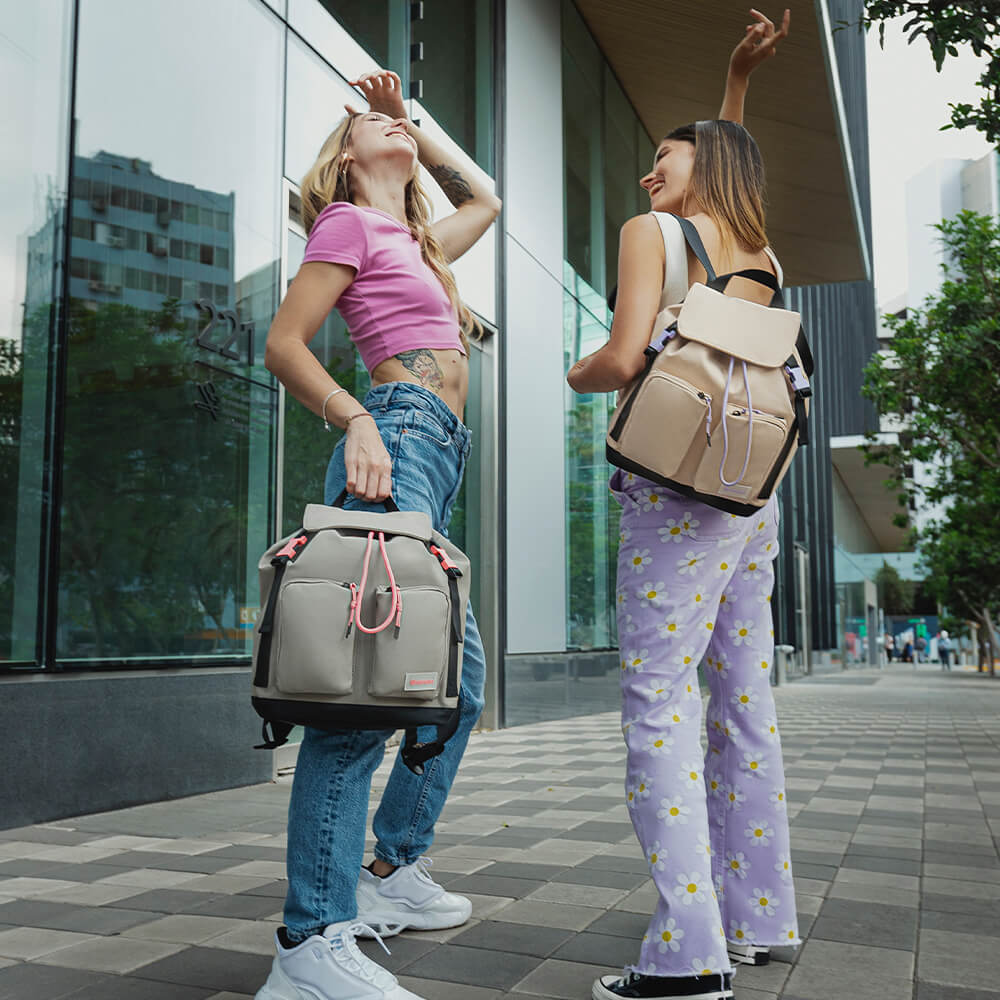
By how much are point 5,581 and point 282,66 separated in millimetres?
3773

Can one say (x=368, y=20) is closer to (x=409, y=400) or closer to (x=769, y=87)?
(x=409, y=400)

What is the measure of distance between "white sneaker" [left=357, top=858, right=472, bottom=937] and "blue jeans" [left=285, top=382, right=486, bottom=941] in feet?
0.15

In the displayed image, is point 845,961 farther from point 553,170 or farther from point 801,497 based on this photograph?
point 801,497

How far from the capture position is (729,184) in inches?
89.5

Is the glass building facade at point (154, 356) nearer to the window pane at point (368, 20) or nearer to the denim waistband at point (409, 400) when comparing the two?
the window pane at point (368, 20)

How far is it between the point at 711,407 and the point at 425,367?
0.65 m

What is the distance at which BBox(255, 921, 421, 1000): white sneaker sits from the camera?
1.80 metres

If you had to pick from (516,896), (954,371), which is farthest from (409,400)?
(954,371)

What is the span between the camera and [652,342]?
2049 millimetres

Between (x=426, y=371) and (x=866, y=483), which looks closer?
(x=426, y=371)

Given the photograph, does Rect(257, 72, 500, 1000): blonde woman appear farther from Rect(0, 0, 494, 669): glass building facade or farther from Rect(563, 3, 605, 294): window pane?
Rect(563, 3, 605, 294): window pane

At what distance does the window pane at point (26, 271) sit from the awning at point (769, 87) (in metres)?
8.92

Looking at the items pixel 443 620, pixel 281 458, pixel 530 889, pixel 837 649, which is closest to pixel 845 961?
pixel 530 889

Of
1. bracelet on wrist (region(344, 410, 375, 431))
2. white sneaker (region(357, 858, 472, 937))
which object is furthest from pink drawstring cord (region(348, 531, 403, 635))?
white sneaker (region(357, 858, 472, 937))
